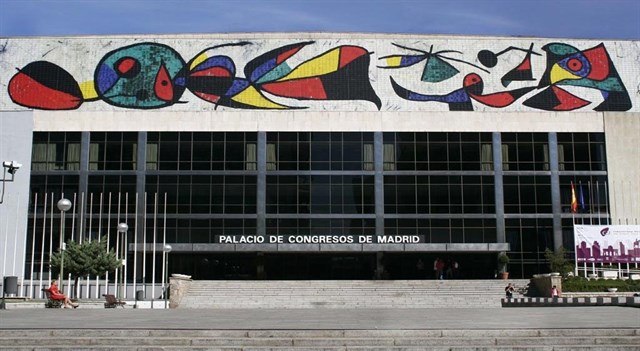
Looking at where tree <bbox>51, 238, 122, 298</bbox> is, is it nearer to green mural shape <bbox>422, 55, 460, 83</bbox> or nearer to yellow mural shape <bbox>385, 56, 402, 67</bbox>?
yellow mural shape <bbox>385, 56, 402, 67</bbox>

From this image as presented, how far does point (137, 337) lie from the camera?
1759cm

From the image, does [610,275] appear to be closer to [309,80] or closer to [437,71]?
[437,71]

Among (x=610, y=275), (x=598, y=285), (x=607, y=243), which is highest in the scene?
(x=607, y=243)

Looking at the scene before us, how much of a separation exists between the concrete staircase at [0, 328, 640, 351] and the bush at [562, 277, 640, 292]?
35966mm

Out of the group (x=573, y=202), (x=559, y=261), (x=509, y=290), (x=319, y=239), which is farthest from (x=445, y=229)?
(x=509, y=290)

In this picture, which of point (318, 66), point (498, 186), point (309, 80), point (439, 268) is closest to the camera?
point (439, 268)

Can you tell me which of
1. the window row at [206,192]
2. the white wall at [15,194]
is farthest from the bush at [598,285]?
the white wall at [15,194]

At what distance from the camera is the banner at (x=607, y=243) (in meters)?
57.4

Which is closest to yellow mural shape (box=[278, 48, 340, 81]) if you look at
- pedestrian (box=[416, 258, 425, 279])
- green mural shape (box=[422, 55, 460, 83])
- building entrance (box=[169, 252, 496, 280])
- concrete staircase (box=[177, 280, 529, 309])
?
green mural shape (box=[422, 55, 460, 83])

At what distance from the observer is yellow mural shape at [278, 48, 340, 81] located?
67875 millimetres

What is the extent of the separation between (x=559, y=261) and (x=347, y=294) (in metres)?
17.4

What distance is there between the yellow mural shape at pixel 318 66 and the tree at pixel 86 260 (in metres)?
21.9

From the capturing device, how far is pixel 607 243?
57812 millimetres

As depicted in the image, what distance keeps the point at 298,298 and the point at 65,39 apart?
104ft
